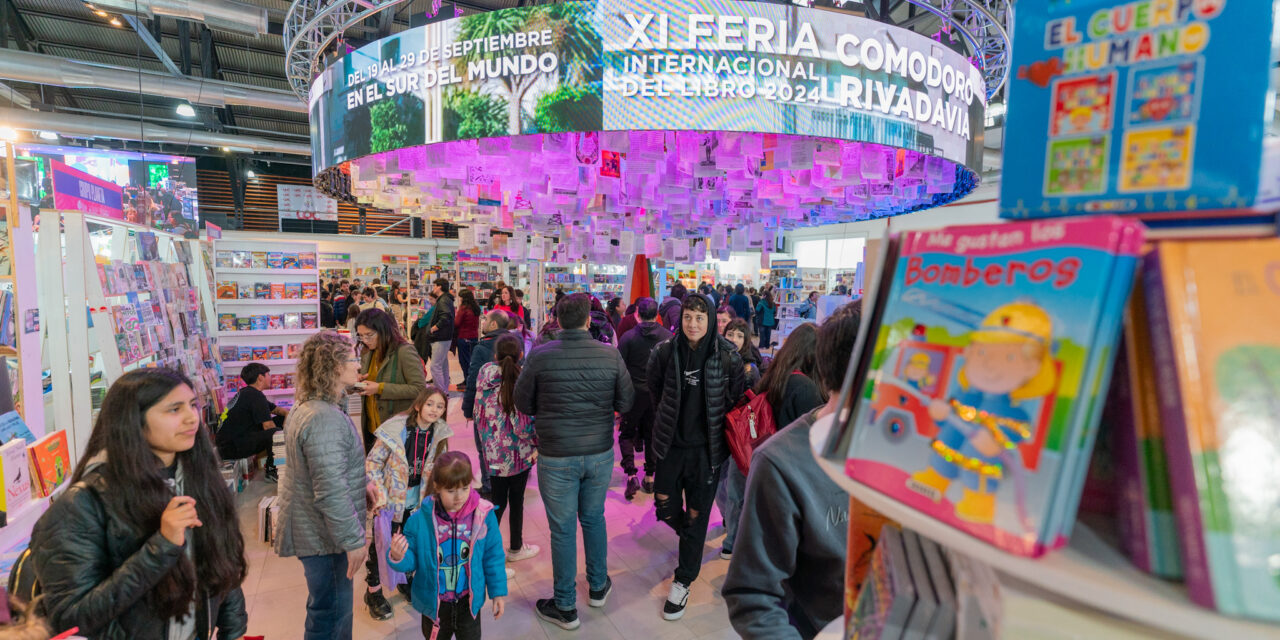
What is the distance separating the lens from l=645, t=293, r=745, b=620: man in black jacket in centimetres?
321

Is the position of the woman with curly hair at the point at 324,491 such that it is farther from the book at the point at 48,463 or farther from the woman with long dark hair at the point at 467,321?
the woman with long dark hair at the point at 467,321

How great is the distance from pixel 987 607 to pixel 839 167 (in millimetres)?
4325

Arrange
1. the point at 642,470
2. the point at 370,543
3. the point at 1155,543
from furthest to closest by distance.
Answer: the point at 642,470 < the point at 370,543 < the point at 1155,543

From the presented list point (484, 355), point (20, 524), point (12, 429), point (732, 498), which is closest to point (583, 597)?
point (732, 498)

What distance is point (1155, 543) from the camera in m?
0.55

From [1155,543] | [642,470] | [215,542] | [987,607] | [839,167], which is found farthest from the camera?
[642,470]

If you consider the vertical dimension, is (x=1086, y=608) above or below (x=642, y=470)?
above

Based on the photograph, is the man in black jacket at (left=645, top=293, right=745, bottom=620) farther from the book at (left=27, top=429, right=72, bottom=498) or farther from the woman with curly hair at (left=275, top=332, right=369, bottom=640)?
the book at (left=27, top=429, right=72, bottom=498)

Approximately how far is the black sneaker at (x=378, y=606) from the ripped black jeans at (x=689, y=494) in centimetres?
153

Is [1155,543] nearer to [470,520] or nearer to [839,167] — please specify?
[470,520]

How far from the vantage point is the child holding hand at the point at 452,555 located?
2.35m

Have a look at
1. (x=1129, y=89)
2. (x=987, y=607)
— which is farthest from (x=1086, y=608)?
(x=1129, y=89)

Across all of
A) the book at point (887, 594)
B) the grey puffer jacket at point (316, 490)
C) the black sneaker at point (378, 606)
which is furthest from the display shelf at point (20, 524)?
the book at point (887, 594)

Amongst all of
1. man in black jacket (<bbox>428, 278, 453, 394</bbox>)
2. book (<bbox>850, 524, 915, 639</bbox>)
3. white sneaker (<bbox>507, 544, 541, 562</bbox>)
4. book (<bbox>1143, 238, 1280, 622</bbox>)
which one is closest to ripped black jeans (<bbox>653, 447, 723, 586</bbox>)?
white sneaker (<bbox>507, 544, 541, 562</bbox>)
